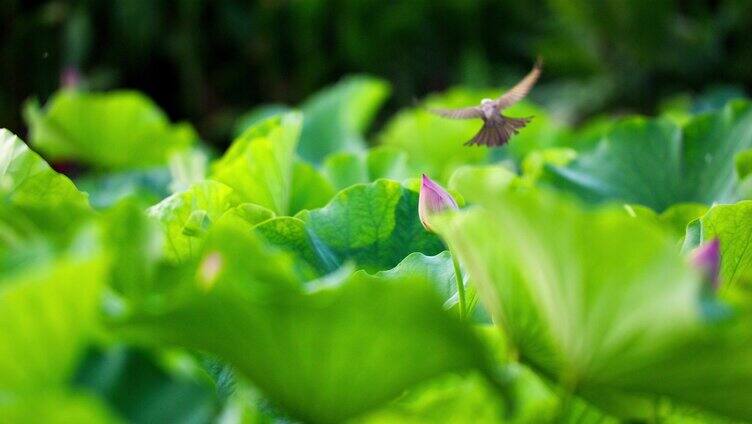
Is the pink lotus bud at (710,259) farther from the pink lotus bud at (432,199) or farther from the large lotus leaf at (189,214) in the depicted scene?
the large lotus leaf at (189,214)

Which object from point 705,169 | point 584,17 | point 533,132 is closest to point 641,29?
point 584,17

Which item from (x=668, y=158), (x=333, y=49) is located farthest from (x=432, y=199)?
(x=333, y=49)

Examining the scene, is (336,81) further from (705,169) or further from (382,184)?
(382,184)

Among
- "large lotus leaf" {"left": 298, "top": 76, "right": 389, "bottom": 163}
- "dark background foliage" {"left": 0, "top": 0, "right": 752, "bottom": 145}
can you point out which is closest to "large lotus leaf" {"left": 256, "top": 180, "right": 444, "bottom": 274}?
"large lotus leaf" {"left": 298, "top": 76, "right": 389, "bottom": 163}

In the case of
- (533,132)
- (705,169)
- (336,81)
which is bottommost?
(336,81)

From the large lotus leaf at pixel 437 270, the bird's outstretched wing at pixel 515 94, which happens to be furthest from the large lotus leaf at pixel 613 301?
the bird's outstretched wing at pixel 515 94

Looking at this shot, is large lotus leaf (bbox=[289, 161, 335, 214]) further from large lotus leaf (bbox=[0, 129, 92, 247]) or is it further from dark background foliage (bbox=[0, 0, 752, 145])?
dark background foliage (bbox=[0, 0, 752, 145])
